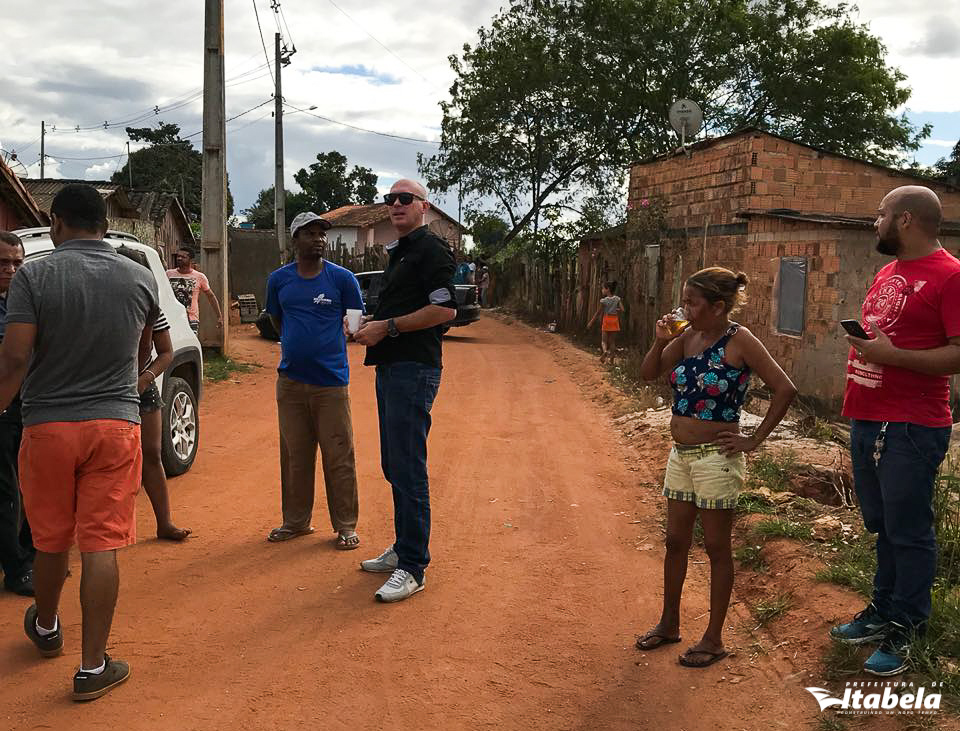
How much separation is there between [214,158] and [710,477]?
1214 cm

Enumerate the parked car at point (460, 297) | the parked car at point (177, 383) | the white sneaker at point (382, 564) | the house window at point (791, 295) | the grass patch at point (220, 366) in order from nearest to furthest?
1. the white sneaker at point (382, 564)
2. the parked car at point (177, 383)
3. the house window at point (791, 295)
4. the grass patch at point (220, 366)
5. the parked car at point (460, 297)

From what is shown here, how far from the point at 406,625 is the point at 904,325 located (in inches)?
102

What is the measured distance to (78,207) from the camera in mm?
3566

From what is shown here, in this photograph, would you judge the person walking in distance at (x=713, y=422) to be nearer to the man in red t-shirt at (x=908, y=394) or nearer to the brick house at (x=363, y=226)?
the man in red t-shirt at (x=908, y=394)

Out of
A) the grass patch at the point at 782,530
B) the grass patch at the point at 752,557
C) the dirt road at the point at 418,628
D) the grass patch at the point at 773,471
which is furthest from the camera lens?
the grass patch at the point at 773,471

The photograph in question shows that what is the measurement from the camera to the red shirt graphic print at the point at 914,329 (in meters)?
3.42

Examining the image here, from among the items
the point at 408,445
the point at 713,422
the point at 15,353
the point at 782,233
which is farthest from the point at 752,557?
the point at 782,233

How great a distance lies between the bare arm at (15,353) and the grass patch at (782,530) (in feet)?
13.7

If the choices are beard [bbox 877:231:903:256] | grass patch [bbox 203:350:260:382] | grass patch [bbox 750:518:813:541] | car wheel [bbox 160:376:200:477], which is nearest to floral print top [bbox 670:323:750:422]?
beard [bbox 877:231:903:256]

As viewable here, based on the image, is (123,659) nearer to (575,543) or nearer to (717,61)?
(575,543)

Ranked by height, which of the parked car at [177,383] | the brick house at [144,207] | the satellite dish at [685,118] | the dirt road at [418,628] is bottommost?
the dirt road at [418,628]

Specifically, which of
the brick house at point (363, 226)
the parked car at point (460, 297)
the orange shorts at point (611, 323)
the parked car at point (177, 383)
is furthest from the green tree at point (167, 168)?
the parked car at point (177, 383)

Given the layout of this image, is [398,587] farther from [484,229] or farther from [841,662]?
[484,229]

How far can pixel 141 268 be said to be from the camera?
12.1 ft
